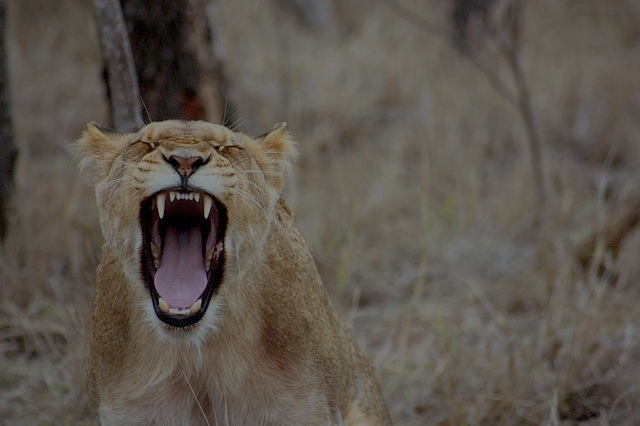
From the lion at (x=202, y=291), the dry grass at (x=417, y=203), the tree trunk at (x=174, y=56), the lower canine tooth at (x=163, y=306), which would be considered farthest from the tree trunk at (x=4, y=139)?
the lower canine tooth at (x=163, y=306)

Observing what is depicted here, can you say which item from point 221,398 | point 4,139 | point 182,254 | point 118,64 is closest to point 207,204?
point 182,254

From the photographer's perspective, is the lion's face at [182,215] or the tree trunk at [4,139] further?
the tree trunk at [4,139]

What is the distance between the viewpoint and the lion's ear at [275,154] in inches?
126

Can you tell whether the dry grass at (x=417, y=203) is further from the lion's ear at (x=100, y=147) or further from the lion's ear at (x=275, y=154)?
the lion's ear at (x=275, y=154)

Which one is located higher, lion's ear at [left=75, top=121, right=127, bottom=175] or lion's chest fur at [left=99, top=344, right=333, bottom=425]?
lion's ear at [left=75, top=121, right=127, bottom=175]

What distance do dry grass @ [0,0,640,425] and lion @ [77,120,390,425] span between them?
127cm

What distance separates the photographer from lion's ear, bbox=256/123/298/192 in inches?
126

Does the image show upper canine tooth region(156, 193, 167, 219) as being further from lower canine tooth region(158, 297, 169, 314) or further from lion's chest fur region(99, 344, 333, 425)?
lion's chest fur region(99, 344, 333, 425)

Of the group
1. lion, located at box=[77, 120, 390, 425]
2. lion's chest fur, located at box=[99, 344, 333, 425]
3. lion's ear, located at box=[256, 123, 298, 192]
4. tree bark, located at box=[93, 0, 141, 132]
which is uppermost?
tree bark, located at box=[93, 0, 141, 132]

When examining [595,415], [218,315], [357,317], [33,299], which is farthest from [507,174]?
[218,315]

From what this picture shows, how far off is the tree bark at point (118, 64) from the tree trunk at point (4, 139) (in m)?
1.10

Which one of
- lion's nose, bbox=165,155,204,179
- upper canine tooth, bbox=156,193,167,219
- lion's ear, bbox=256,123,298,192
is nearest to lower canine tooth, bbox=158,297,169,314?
upper canine tooth, bbox=156,193,167,219

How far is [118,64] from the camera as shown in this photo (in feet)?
13.3

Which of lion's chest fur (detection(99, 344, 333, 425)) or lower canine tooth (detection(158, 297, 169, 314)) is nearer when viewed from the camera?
lower canine tooth (detection(158, 297, 169, 314))
